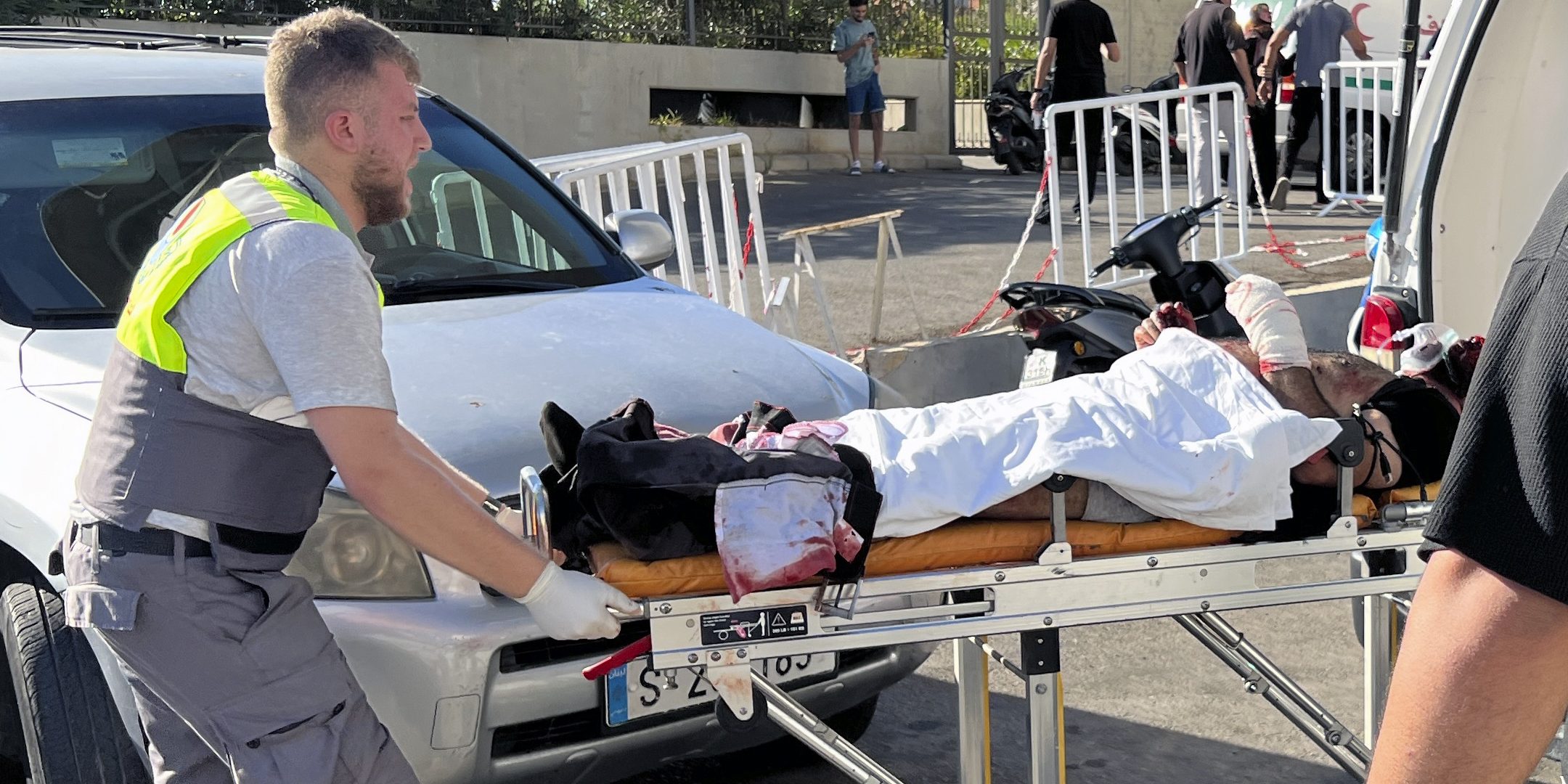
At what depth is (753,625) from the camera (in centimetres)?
249

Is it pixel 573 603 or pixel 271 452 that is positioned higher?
pixel 271 452

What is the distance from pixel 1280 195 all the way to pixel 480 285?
10541 mm

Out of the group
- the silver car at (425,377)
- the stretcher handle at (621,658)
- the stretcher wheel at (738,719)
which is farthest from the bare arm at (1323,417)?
the stretcher handle at (621,658)

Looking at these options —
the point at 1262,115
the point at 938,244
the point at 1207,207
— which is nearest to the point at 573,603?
the point at 1207,207

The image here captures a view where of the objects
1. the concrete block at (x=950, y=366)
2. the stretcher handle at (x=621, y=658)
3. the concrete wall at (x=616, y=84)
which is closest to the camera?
the stretcher handle at (x=621, y=658)

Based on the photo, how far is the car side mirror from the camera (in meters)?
4.49

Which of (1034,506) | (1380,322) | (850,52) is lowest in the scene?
(1034,506)

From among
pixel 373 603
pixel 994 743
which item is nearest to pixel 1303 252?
pixel 994 743

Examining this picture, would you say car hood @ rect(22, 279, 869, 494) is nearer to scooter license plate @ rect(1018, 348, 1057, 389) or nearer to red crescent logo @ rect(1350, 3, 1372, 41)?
scooter license plate @ rect(1018, 348, 1057, 389)

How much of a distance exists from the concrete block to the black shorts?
527 centimetres

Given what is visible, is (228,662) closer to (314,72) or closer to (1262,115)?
(314,72)

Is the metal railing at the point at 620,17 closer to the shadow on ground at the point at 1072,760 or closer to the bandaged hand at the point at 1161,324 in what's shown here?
the shadow on ground at the point at 1072,760

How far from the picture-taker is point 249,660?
2.37 meters

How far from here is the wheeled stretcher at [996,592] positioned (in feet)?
8.11
